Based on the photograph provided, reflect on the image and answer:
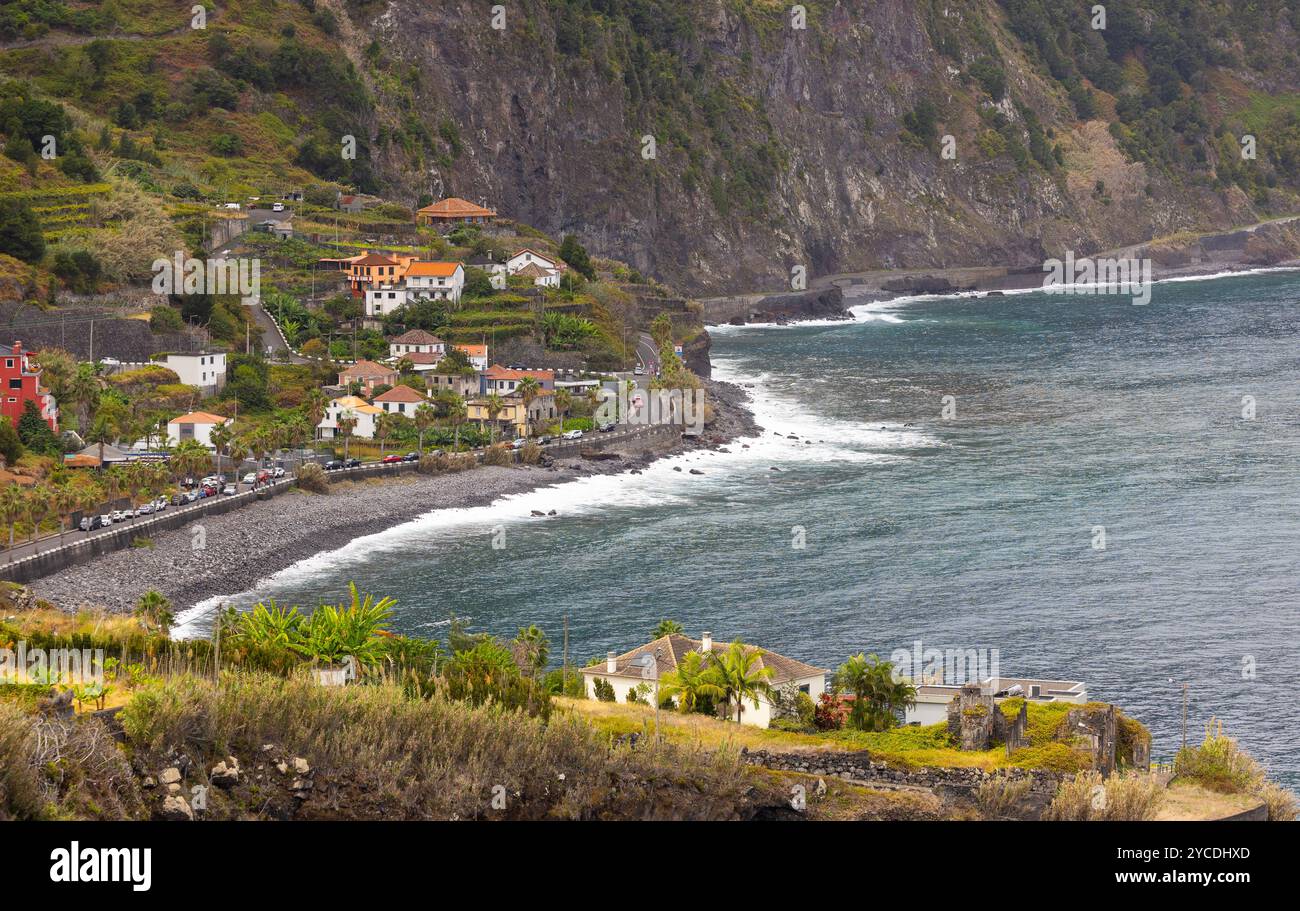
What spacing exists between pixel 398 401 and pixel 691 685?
76650 millimetres

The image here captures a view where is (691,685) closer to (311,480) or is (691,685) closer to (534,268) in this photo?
Result: (311,480)

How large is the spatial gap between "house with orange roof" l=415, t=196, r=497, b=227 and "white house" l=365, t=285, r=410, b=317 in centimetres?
3652

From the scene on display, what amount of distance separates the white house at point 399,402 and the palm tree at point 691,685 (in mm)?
72357

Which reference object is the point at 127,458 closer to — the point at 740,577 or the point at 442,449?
the point at 442,449

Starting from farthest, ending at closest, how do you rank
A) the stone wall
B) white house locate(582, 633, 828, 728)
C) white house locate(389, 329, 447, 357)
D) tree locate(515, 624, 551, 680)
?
white house locate(389, 329, 447, 357), tree locate(515, 624, 551, 680), white house locate(582, 633, 828, 728), the stone wall

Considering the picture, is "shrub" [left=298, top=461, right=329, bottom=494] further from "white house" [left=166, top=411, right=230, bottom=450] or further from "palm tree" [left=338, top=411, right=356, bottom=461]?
"palm tree" [left=338, top=411, right=356, bottom=461]

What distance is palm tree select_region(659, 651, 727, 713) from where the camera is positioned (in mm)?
54406

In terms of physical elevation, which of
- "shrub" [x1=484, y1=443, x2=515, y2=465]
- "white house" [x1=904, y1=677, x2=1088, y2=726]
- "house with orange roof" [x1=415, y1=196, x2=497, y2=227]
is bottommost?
"white house" [x1=904, y1=677, x2=1088, y2=726]

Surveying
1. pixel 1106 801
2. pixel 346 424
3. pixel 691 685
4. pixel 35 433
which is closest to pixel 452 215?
pixel 346 424

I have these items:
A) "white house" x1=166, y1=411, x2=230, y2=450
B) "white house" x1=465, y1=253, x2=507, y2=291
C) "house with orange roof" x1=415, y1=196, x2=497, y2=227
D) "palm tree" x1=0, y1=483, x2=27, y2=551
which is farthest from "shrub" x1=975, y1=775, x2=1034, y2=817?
"house with orange roof" x1=415, y1=196, x2=497, y2=227

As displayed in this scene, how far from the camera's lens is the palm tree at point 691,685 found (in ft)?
178

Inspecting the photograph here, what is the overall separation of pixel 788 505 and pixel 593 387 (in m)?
34.8

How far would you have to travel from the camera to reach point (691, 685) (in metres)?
55.1

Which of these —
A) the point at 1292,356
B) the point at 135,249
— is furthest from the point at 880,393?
the point at 135,249
